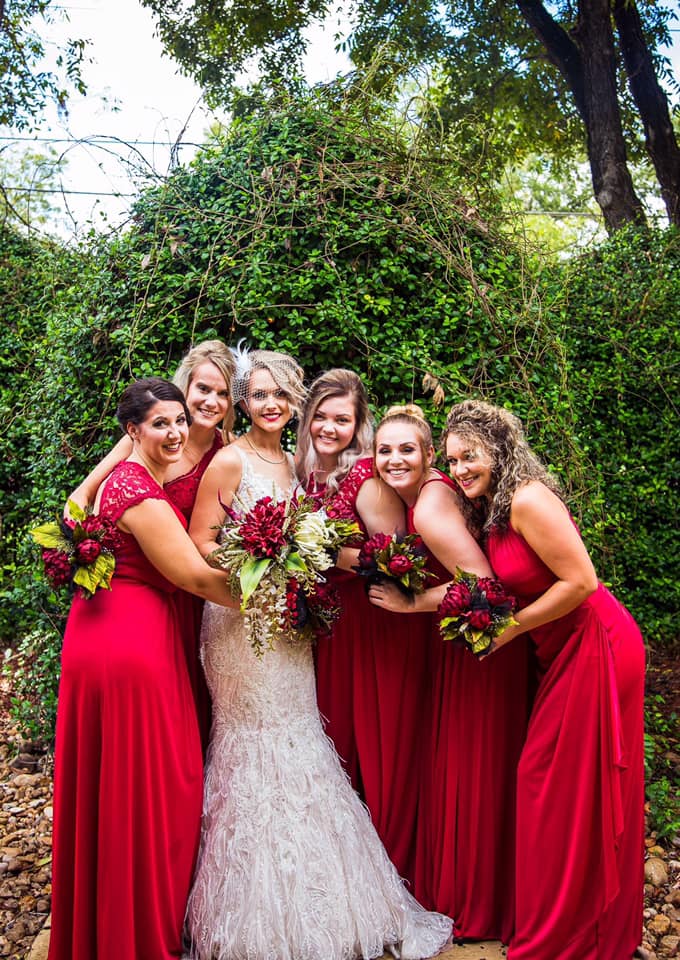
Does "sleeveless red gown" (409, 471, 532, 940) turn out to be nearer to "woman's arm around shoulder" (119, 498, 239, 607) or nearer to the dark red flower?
the dark red flower

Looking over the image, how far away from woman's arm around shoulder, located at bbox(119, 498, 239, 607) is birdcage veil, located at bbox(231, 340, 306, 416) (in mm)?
754

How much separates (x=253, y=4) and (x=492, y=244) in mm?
8947

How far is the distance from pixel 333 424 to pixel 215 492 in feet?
2.09

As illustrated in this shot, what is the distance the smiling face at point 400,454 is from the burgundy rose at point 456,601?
567 millimetres

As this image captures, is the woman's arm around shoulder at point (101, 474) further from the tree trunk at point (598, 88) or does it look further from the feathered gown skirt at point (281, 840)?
the tree trunk at point (598, 88)

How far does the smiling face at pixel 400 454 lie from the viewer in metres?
3.57

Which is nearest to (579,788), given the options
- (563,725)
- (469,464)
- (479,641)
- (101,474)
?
(563,725)

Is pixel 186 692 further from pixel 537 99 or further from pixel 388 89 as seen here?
pixel 537 99

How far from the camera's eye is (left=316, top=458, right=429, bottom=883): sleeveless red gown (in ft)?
12.6

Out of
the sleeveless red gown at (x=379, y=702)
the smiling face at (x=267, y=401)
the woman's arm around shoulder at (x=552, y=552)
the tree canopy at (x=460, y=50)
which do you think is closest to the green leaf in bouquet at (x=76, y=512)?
the smiling face at (x=267, y=401)

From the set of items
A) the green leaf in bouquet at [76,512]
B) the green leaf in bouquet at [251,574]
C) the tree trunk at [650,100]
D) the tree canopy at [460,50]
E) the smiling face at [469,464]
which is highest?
the tree canopy at [460,50]

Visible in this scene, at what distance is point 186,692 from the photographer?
11.3 ft

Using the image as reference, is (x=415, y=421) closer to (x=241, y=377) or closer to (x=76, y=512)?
(x=241, y=377)

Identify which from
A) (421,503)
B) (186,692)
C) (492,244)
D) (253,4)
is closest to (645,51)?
(253,4)
